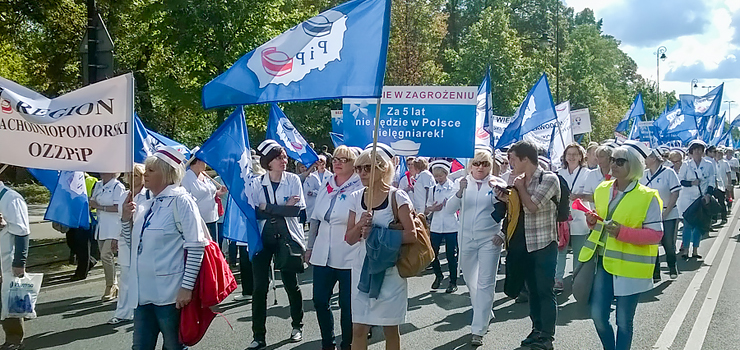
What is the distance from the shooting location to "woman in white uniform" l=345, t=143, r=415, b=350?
486cm

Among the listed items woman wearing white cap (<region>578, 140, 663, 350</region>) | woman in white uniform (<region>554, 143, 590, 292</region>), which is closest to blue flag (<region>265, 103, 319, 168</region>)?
woman in white uniform (<region>554, 143, 590, 292</region>)

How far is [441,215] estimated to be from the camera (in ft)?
32.2

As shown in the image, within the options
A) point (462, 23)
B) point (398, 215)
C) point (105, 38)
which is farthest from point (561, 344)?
point (462, 23)

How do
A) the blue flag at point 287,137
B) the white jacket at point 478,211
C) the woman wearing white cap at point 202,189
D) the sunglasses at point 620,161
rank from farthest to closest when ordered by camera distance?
the blue flag at point 287,137 < the woman wearing white cap at point 202,189 < the white jacket at point 478,211 < the sunglasses at point 620,161

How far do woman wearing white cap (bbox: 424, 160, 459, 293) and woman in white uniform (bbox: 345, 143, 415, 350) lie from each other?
453 centimetres

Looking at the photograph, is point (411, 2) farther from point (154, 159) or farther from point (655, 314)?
point (154, 159)

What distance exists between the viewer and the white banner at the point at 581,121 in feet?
52.3

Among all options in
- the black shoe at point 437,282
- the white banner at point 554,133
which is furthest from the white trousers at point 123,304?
the white banner at point 554,133

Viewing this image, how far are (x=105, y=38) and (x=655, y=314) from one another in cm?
866

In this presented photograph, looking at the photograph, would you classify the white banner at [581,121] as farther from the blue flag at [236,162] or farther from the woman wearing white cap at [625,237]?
the woman wearing white cap at [625,237]

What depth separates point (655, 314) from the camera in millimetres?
7773

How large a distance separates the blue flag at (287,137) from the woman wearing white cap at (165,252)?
4.74 metres

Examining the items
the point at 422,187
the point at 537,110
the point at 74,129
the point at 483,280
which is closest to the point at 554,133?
the point at 537,110

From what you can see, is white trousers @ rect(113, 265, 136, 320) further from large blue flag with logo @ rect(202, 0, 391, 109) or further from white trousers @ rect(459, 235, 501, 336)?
white trousers @ rect(459, 235, 501, 336)
